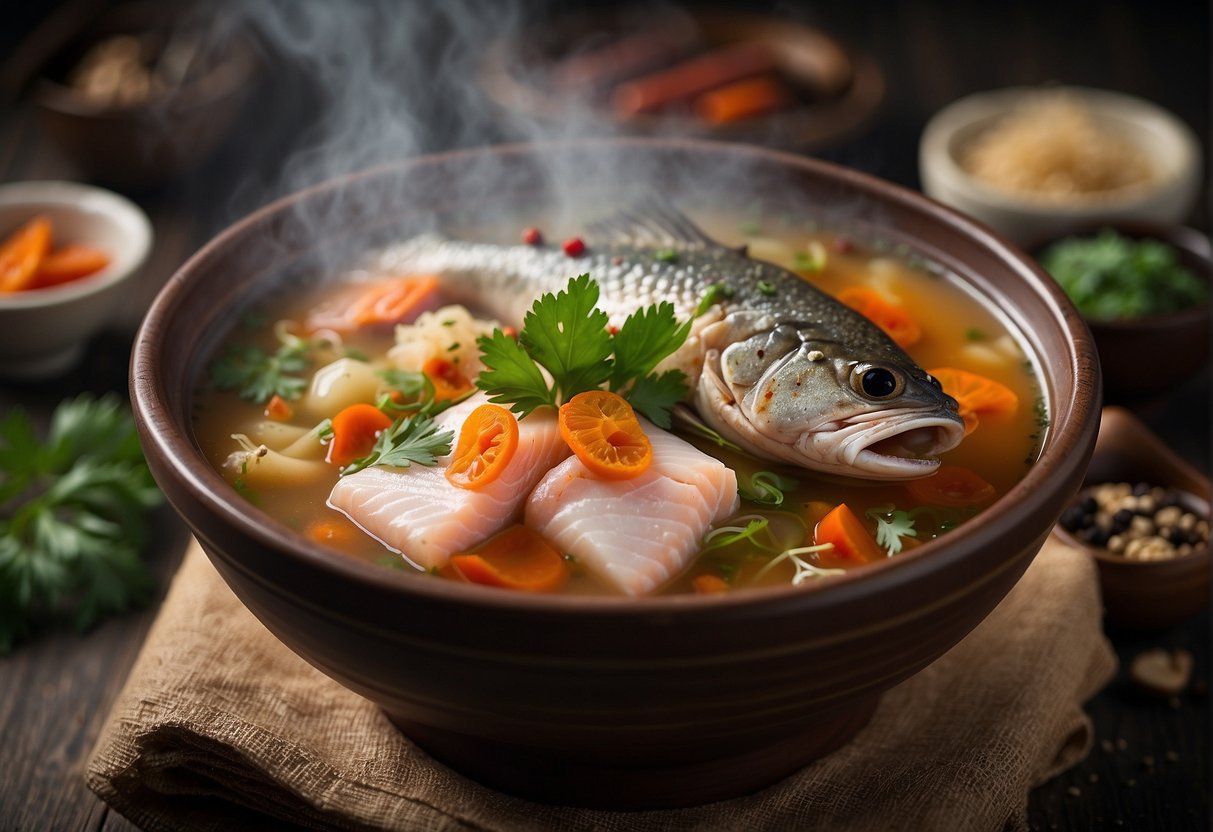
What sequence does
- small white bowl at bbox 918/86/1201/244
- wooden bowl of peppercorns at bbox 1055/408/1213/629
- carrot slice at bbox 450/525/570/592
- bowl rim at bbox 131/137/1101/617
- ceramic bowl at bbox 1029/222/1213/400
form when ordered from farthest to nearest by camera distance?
1. small white bowl at bbox 918/86/1201/244
2. ceramic bowl at bbox 1029/222/1213/400
3. wooden bowl of peppercorns at bbox 1055/408/1213/629
4. carrot slice at bbox 450/525/570/592
5. bowl rim at bbox 131/137/1101/617

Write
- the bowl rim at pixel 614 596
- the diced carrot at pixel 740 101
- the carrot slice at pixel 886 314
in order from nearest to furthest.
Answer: the bowl rim at pixel 614 596, the carrot slice at pixel 886 314, the diced carrot at pixel 740 101

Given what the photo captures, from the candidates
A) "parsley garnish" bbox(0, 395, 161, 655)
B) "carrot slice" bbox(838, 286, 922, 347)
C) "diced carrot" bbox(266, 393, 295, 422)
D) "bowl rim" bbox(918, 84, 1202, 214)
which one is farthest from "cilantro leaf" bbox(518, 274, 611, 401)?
"bowl rim" bbox(918, 84, 1202, 214)

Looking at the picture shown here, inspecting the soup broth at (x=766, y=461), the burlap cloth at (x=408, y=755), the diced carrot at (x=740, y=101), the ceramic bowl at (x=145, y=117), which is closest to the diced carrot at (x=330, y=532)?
the soup broth at (x=766, y=461)

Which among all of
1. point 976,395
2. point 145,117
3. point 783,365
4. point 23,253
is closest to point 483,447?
point 783,365

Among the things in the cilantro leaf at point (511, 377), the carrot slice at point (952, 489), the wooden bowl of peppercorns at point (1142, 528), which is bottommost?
the wooden bowl of peppercorns at point (1142, 528)

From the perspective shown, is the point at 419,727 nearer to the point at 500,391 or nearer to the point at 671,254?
the point at 500,391

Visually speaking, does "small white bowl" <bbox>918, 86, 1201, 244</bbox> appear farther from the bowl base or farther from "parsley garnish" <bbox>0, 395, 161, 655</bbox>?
"parsley garnish" <bbox>0, 395, 161, 655</bbox>

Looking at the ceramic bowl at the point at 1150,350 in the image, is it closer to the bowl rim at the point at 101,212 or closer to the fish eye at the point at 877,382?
the fish eye at the point at 877,382
